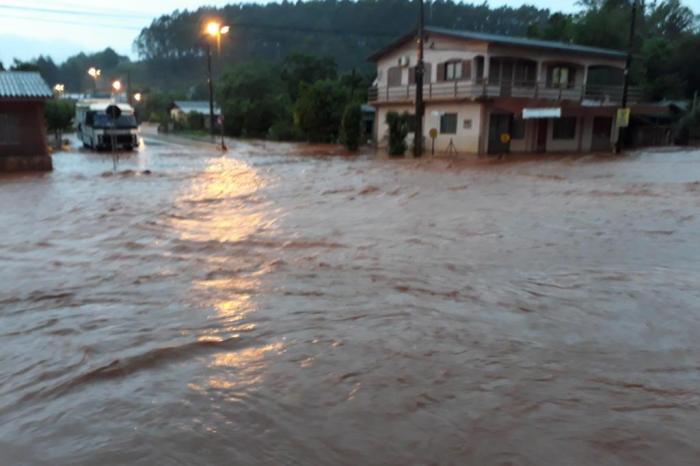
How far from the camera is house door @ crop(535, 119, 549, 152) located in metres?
34.2

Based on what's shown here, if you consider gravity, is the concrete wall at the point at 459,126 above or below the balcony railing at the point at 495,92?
below

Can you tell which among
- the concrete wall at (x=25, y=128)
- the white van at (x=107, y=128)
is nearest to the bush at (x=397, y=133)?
the white van at (x=107, y=128)

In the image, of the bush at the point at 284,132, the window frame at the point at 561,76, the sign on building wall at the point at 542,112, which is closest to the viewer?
the sign on building wall at the point at 542,112

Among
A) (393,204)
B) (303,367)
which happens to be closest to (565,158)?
(393,204)

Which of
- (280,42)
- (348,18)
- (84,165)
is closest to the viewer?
(84,165)

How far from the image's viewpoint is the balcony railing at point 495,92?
31.8 meters

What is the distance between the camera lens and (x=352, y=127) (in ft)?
111

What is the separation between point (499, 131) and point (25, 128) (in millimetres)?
22291

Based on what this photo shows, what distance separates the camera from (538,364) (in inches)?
201

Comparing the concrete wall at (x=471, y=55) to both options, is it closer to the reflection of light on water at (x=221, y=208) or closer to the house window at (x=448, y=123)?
the house window at (x=448, y=123)

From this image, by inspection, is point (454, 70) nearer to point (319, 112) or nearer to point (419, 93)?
point (419, 93)

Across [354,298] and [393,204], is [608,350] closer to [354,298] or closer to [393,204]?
[354,298]

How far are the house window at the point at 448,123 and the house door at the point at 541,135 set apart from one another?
491 cm

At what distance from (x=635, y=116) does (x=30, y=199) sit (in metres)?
37.2
